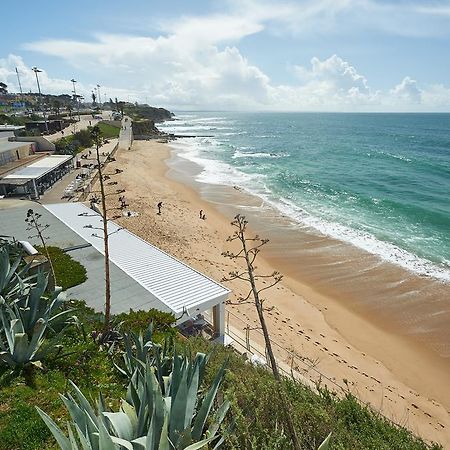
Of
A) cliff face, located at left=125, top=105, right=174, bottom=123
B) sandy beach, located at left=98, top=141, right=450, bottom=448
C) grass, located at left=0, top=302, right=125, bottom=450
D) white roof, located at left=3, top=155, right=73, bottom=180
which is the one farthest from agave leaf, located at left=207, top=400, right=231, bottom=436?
cliff face, located at left=125, top=105, right=174, bottom=123

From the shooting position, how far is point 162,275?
1151cm

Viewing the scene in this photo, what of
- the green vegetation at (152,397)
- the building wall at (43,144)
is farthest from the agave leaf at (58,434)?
the building wall at (43,144)

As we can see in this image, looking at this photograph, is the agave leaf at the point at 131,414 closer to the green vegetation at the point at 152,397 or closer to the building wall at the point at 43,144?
the green vegetation at the point at 152,397

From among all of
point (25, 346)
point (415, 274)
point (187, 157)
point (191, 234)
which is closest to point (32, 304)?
point (25, 346)

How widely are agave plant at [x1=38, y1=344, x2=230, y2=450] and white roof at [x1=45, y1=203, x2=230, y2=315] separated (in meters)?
4.44

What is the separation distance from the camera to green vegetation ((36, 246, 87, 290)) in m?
10.5

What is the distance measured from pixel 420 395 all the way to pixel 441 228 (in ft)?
56.5

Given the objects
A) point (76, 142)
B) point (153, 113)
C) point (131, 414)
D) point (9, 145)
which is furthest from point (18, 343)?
point (153, 113)

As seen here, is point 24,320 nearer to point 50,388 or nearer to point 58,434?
point 50,388

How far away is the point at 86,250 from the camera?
1295 centimetres

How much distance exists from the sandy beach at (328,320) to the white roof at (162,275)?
12.3 ft

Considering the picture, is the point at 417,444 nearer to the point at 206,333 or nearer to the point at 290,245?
the point at 206,333

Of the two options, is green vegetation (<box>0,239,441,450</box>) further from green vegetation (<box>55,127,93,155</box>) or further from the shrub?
green vegetation (<box>55,127,93,155</box>)

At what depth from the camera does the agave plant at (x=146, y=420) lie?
362 centimetres
